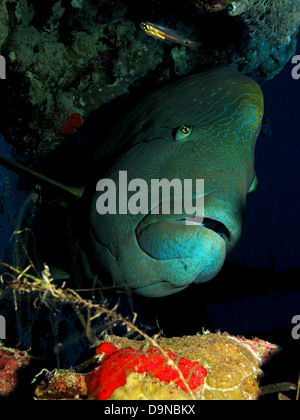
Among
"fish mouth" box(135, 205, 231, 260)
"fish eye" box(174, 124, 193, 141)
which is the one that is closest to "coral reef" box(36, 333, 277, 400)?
"fish mouth" box(135, 205, 231, 260)

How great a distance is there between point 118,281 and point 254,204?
6995 centimetres

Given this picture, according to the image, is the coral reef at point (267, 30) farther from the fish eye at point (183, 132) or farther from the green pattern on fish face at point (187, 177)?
the fish eye at point (183, 132)

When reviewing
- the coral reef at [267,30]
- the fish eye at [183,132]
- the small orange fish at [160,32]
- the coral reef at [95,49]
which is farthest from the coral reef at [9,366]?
the coral reef at [267,30]

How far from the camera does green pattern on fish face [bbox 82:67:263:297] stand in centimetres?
227

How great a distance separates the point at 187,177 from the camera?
2.37 m

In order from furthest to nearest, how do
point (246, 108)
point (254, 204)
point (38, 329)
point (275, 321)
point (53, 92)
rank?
point (254, 204) → point (275, 321) → point (38, 329) → point (53, 92) → point (246, 108)

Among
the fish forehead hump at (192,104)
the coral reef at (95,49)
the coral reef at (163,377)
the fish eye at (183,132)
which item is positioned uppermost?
the coral reef at (95,49)

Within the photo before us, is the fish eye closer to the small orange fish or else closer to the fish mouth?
the fish mouth

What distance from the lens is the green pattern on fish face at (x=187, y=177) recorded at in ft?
7.45

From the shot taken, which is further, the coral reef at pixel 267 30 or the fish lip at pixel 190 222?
the coral reef at pixel 267 30

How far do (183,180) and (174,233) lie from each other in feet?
1.59
